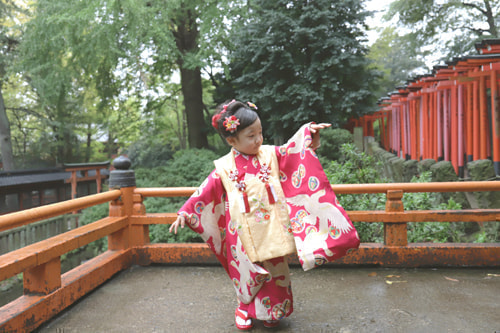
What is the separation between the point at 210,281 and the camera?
3.69 metres

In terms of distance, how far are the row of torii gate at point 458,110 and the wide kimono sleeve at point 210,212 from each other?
4.92m

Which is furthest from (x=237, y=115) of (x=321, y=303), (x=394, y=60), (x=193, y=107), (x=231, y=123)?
(x=394, y=60)

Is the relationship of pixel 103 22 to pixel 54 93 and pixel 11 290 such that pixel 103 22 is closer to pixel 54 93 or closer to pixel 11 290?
pixel 54 93

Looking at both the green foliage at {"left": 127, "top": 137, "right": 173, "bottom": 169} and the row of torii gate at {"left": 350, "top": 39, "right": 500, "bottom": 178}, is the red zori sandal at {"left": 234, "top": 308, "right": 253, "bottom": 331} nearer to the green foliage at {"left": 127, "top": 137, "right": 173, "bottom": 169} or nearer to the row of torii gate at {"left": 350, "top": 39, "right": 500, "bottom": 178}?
the row of torii gate at {"left": 350, "top": 39, "right": 500, "bottom": 178}

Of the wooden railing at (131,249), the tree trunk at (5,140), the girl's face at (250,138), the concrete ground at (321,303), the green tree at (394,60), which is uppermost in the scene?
the green tree at (394,60)

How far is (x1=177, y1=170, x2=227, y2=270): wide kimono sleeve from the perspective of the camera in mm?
2707

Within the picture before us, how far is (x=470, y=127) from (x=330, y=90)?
432cm

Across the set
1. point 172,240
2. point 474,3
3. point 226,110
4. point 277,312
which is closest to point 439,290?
point 277,312

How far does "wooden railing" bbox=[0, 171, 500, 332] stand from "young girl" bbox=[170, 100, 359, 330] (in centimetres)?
116

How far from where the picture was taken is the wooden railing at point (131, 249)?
2.79 m

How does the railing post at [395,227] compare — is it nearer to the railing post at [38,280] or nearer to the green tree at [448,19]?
the railing post at [38,280]

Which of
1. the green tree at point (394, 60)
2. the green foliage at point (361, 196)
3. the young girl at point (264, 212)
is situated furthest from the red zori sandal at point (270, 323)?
the green tree at point (394, 60)

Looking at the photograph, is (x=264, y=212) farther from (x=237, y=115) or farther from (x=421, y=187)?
(x=421, y=187)

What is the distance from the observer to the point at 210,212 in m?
2.79
